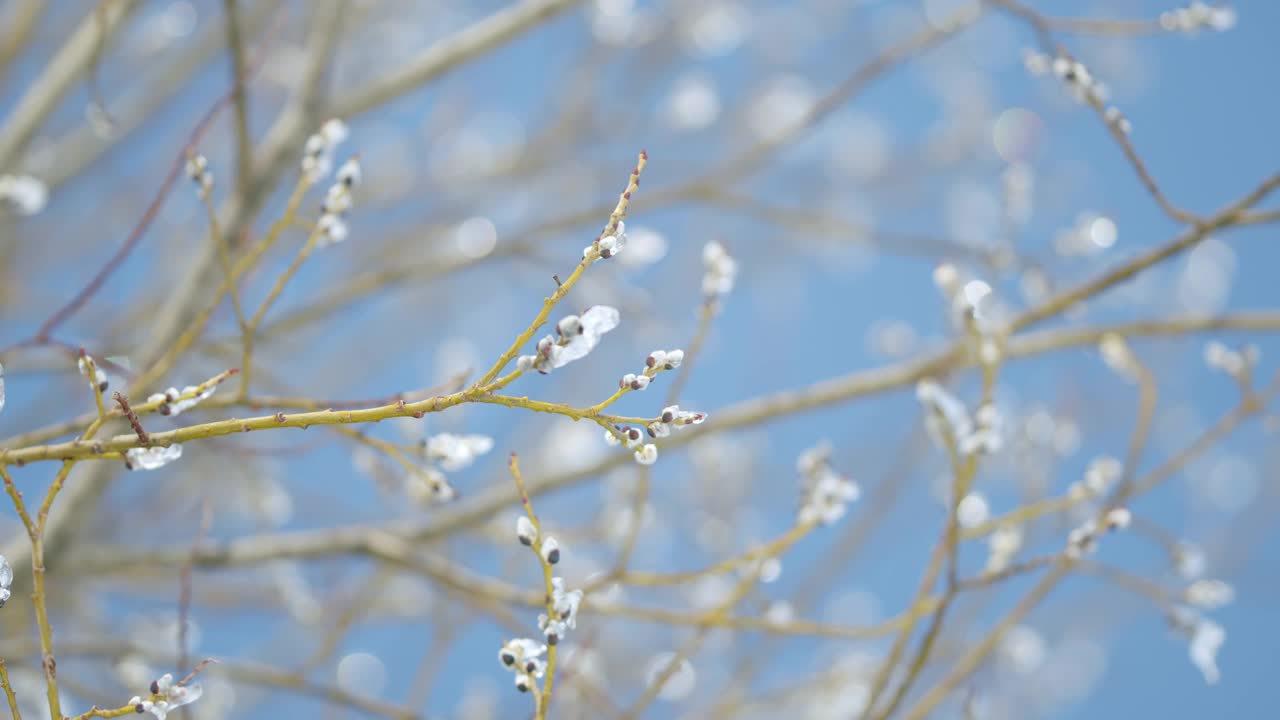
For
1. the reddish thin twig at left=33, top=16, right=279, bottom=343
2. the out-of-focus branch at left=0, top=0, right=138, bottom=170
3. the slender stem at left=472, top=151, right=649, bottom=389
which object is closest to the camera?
the slender stem at left=472, top=151, right=649, bottom=389

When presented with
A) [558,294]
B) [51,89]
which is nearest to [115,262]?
[558,294]

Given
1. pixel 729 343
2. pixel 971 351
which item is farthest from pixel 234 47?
pixel 729 343

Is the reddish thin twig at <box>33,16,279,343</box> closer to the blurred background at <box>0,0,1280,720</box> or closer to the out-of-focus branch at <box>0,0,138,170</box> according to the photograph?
the blurred background at <box>0,0,1280,720</box>

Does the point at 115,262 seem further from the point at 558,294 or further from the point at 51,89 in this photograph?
the point at 51,89

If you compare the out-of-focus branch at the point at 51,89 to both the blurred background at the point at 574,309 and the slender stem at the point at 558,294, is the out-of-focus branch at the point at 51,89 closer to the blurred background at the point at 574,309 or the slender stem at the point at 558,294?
the blurred background at the point at 574,309

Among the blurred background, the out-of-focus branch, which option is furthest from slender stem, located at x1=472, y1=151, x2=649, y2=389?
the out-of-focus branch

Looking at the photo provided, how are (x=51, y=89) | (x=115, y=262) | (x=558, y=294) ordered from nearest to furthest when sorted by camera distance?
(x=558, y=294)
(x=115, y=262)
(x=51, y=89)

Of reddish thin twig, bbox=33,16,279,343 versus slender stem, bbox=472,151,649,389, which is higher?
reddish thin twig, bbox=33,16,279,343

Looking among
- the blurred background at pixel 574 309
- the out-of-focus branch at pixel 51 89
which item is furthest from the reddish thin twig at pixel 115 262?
the out-of-focus branch at pixel 51 89

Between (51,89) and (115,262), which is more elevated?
(51,89)

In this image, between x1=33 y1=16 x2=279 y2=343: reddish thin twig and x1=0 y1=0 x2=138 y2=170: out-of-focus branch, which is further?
x1=0 y1=0 x2=138 y2=170: out-of-focus branch

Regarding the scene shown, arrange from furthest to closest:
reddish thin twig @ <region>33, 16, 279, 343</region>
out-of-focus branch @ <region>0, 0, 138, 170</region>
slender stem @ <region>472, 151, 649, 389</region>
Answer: out-of-focus branch @ <region>0, 0, 138, 170</region> → reddish thin twig @ <region>33, 16, 279, 343</region> → slender stem @ <region>472, 151, 649, 389</region>
